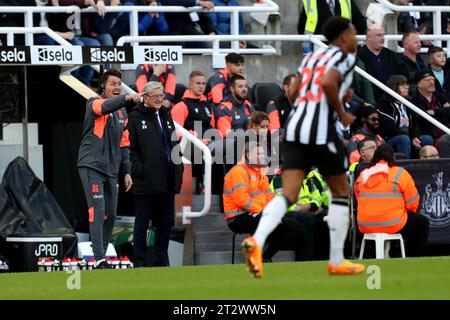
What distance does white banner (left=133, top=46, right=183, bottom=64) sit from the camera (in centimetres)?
1717

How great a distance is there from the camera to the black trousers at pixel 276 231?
16891mm

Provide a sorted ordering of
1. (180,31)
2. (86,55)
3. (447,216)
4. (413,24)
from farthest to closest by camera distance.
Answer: (413,24), (180,31), (447,216), (86,55)

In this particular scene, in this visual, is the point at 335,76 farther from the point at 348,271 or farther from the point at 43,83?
the point at 43,83

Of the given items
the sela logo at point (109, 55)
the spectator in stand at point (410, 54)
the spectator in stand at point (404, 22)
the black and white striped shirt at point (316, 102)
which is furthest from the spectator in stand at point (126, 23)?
the black and white striped shirt at point (316, 102)

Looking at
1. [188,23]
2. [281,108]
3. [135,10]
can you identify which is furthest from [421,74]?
[135,10]

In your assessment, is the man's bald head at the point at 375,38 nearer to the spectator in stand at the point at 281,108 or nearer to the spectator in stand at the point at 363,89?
the spectator in stand at the point at 363,89

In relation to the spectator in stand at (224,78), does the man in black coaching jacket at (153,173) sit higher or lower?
lower

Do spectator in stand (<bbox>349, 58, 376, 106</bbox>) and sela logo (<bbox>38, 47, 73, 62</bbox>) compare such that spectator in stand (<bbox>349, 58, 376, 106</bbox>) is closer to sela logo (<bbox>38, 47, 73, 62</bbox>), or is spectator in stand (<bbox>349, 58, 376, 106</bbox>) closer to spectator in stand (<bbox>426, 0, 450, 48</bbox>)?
spectator in stand (<bbox>426, 0, 450, 48</bbox>)

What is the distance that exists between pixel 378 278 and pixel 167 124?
5.70m

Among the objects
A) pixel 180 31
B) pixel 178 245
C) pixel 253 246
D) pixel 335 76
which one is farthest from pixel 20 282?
pixel 180 31

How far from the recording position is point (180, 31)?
21.1m

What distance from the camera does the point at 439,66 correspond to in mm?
21594

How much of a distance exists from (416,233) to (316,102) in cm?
598

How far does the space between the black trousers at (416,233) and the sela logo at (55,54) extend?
4.50 m
